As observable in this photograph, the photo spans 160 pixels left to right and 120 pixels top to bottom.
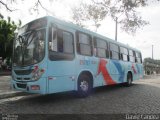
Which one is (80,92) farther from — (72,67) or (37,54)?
(37,54)

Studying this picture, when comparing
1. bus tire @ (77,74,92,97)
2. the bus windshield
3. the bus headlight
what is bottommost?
bus tire @ (77,74,92,97)

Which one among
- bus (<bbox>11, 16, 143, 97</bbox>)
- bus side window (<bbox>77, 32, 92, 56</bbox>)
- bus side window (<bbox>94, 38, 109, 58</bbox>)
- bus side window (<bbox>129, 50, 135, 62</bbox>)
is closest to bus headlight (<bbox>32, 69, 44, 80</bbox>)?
bus (<bbox>11, 16, 143, 97</bbox>)

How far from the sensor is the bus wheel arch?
28.0 feet

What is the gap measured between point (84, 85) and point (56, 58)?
2.08m

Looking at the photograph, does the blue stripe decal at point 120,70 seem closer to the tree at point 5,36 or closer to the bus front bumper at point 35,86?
the bus front bumper at point 35,86

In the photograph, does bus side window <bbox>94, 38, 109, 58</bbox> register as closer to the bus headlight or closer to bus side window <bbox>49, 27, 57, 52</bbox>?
bus side window <bbox>49, 27, 57, 52</bbox>

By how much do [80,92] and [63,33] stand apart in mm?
2515

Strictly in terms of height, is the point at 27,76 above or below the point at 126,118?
above

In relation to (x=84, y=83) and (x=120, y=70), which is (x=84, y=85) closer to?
(x=84, y=83)

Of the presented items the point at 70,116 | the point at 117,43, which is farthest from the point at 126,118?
the point at 117,43

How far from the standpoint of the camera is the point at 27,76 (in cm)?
735

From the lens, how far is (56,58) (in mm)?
7395

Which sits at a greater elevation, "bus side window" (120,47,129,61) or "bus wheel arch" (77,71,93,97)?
"bus side window" (120,47,129,61)

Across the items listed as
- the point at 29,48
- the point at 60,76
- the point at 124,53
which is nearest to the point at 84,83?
the point at 60,76
